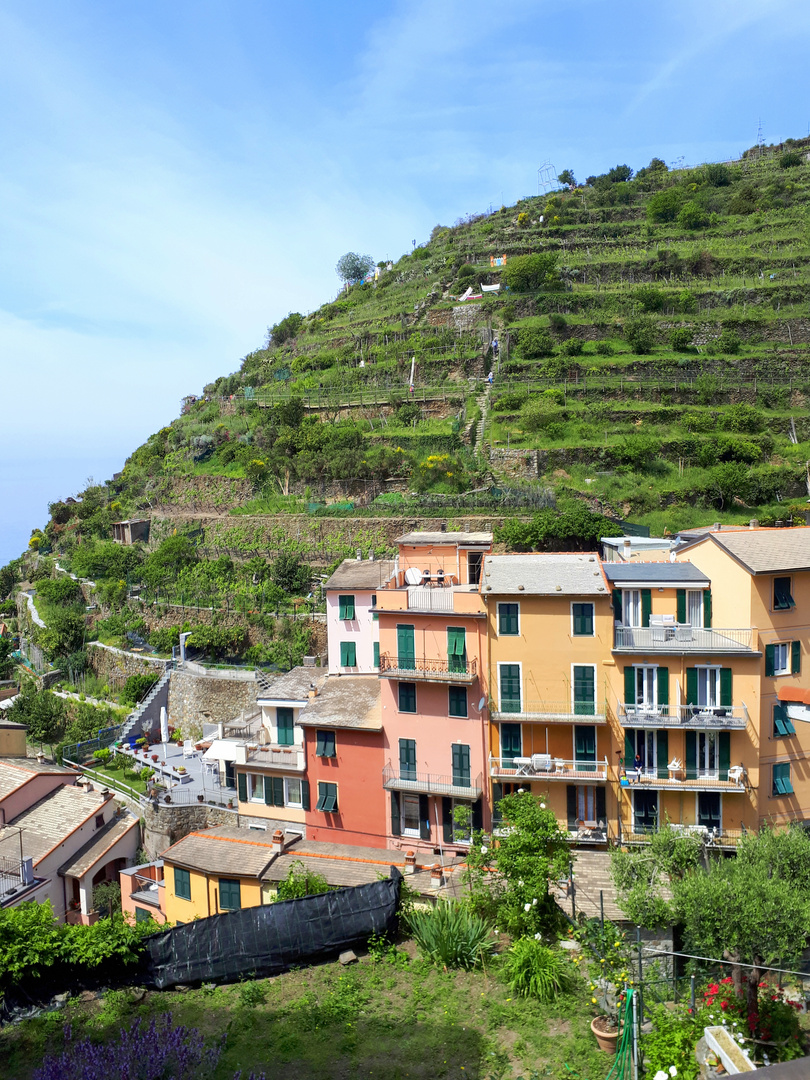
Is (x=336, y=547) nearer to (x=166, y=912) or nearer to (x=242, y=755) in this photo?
(x=242, y=755)

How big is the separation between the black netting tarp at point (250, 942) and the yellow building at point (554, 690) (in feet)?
23.5

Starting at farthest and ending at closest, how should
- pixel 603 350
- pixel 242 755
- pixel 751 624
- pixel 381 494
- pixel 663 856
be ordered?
1. pixel 603 350
2. pixel 381 494
3. pixel 242 755
4. pixel 751 624
5. pixel 663 856

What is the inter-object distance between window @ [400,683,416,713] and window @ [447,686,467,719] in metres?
1.05

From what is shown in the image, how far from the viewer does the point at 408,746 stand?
20766 millimetres

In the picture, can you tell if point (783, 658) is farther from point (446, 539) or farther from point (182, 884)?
point (182, 884)

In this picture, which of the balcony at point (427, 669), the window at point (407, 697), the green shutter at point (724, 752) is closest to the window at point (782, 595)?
the green shutter at point (724, 752)

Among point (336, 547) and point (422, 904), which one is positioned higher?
point (336, 547)

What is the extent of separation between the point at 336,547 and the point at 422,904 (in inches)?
892

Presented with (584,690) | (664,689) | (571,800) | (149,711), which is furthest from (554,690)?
(149,711)

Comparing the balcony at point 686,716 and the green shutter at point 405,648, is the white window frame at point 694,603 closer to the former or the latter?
the balcony at point 686,716

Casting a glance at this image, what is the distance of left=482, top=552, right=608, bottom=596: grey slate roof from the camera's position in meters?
19.5

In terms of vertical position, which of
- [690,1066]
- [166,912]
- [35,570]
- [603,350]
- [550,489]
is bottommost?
[166,912]

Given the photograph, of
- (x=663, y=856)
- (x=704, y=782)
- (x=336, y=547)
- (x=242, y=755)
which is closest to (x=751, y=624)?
(x=704, y=782)

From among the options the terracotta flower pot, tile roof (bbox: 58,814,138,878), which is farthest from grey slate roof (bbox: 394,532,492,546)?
the terracotta flower pot
